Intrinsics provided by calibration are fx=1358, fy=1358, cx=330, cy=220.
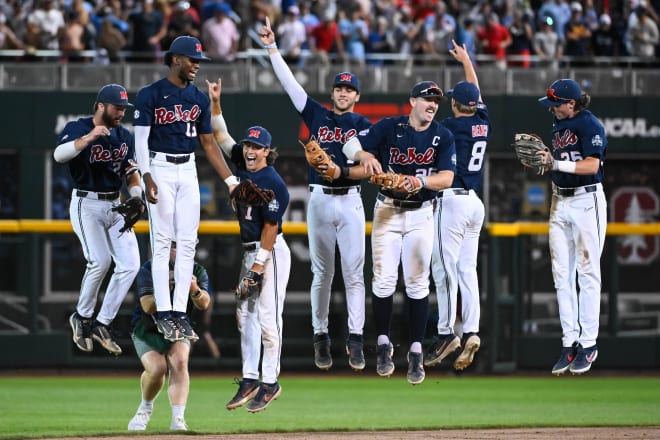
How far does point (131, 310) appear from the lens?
2080 cm

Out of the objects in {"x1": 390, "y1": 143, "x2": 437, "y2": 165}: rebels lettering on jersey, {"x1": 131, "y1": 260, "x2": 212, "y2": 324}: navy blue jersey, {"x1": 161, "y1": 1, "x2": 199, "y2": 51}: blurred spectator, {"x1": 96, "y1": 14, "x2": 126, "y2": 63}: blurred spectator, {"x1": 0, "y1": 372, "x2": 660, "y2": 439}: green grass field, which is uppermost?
{"x1": 161, "y1": 1, "x2": 199, "y2": 51}: blurred spectator

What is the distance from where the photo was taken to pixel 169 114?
12.0 meters

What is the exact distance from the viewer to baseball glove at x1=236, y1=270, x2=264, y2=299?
40.5 feet

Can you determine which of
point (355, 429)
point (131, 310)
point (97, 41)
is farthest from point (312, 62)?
point (355, 429)

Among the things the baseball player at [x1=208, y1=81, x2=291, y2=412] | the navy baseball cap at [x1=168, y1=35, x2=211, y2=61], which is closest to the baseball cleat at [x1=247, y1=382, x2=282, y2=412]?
the baseball player at [x1=208, y1=81, x2=291, y2=412]

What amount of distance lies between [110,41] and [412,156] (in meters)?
11.2

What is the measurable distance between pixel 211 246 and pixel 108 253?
27.5ft

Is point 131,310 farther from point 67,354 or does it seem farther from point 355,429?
point 355,429

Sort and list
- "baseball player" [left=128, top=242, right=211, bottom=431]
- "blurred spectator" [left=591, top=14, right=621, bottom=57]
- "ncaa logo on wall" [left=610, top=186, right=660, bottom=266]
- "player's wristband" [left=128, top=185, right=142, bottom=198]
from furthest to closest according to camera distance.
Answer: "ncaa logo on wall" [left=610, top=186, right=660, bottom=266]
"blurred spectator" [left=591, top=14, right=621, bottom=57]
"baseball player" [left=128, top=242, right=211, bottom=431]
"player's wristband" [left=128, top=185, right=142, bottom=198]

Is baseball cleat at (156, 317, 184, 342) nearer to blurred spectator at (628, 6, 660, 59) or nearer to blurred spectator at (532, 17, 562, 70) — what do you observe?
blurred spectator at (532, 17, 562, 70)

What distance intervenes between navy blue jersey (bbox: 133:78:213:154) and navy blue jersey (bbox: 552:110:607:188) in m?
3.44

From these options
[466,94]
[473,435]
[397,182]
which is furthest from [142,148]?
[473,435]

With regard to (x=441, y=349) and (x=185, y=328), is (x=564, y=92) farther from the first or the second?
(x=185, y=328)

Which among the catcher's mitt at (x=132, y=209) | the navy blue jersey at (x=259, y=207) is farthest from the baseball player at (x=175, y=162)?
the navy blue jersey at (x=259, y=207)
